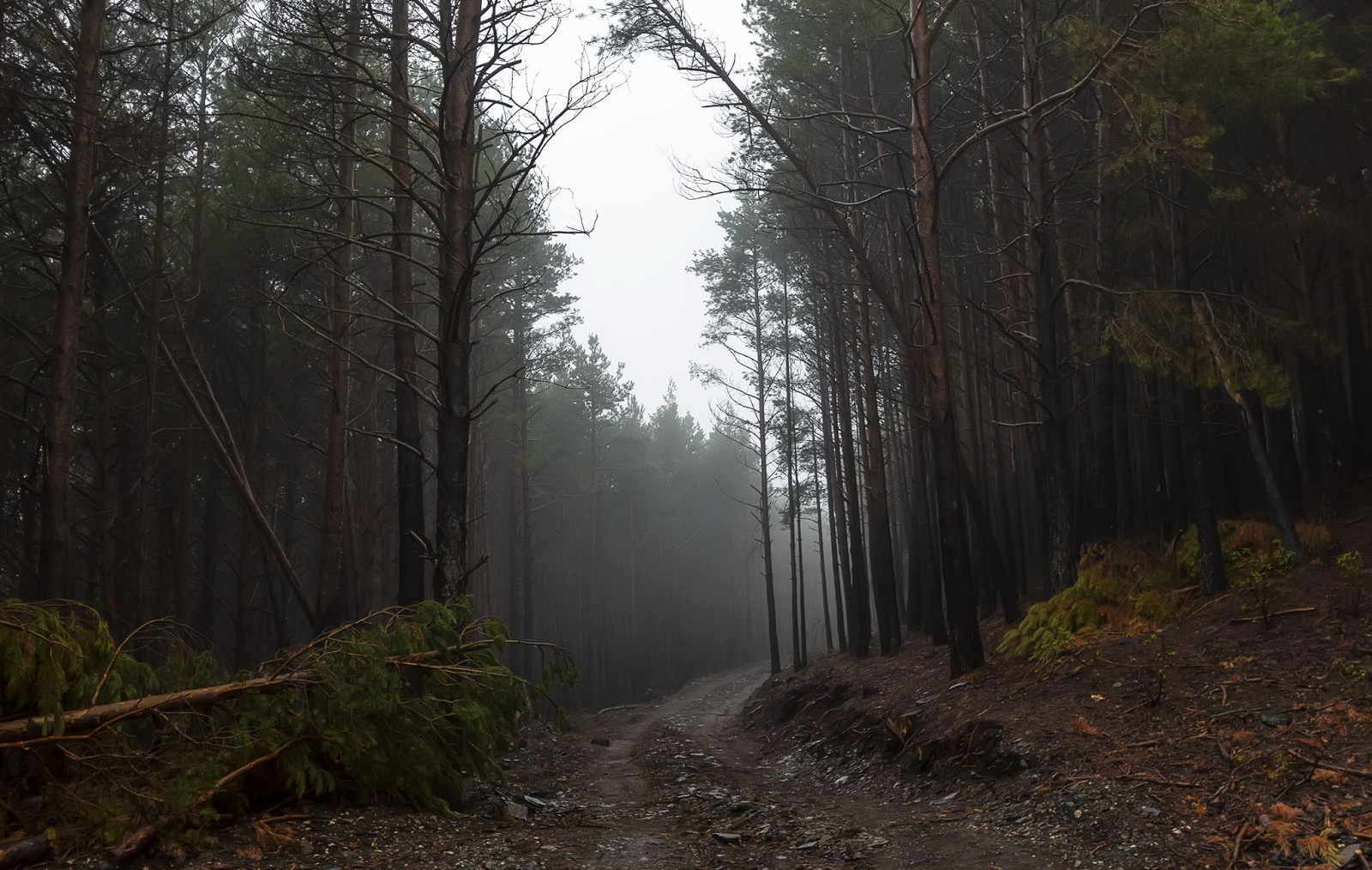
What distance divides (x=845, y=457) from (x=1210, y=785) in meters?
15.4

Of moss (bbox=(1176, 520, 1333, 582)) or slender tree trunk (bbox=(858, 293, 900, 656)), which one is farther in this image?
slender tree trunk (bbox=(858, 293, 900, 656))

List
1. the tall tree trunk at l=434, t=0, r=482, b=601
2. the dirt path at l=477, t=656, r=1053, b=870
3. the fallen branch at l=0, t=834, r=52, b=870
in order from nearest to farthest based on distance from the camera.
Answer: the fallen branch at l=0, t=834, r=52, b=870, the dirt path at l=477, t=656, r=1053, b=870, the tall tree trunk at l=434, t=0, r=482, b=601

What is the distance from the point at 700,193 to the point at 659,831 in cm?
776

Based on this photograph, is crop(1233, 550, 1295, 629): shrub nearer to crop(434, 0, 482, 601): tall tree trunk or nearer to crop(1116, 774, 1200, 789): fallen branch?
crop(1116, 774, 1200, 789): fallen branch

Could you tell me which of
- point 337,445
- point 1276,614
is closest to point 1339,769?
point 1276,614

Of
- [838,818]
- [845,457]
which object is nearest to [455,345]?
[838,818]

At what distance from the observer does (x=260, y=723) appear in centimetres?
623

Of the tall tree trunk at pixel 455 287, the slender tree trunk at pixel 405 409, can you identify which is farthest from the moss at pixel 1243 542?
the slender tree trunk at pixel 405 409

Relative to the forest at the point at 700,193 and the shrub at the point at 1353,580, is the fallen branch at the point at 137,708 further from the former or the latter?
the shrub at the point at 1353,580

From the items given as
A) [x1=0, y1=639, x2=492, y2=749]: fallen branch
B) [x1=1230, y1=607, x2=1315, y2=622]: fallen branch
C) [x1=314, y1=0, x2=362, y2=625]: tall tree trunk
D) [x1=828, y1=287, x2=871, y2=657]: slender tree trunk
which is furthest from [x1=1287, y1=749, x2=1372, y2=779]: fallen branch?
[x1=828, y1=287, x2=871, y2=657]: slender tree trunk

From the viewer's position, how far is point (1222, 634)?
8.70m

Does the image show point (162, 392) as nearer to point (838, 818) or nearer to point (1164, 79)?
point (838, 818)

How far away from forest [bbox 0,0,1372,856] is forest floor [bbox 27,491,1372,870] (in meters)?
1.07

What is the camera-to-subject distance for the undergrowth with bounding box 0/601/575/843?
530cm
